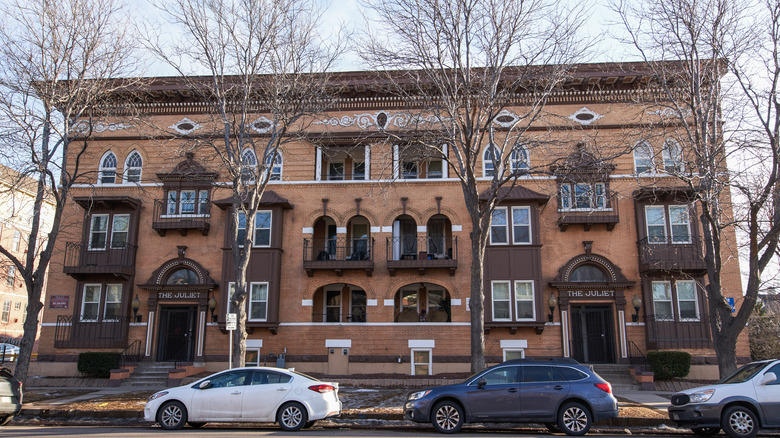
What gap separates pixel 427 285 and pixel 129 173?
13.8 m

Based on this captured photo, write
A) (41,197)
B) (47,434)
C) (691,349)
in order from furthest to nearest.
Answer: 1. (691,349)
2. (41,197)
3. (47,434)

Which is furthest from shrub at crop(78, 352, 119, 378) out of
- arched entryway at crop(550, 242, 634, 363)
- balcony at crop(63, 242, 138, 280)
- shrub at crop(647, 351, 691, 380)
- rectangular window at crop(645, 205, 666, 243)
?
rectangular window at crop(645, 205, 666, 243)

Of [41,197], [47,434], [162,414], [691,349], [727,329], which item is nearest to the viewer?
[47,434]

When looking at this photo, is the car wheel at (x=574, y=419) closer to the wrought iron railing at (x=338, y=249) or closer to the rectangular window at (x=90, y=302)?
the wrought iron railing at (x=338, y=249)

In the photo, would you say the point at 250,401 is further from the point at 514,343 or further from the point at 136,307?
the point at 136,307

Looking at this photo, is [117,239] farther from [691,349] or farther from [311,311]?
[691,349]

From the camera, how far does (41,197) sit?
17312 mm

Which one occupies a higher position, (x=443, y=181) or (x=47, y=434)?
(x=443, y=181)

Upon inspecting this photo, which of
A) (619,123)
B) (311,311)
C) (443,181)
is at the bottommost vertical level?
(311,311)

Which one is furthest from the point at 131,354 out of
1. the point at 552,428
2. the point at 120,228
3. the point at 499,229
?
the point at 552,428

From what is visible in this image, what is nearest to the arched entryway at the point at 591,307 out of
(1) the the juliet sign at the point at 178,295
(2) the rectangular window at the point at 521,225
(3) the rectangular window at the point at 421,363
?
(2) the rectangular window at the point at 521,225

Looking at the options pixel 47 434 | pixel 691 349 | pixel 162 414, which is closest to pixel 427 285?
pixel 691 349

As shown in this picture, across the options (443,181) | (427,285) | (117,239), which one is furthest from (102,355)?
(443,181)

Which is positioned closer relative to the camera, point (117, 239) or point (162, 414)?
point (162, 414)
